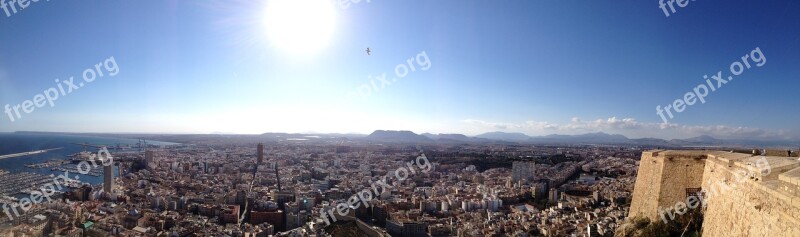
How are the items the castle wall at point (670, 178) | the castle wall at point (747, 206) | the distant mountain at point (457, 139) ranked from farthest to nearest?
the distant mountain at point (457, 139), the castle wall at point (670, 178), the castle wall at point (747, 206)

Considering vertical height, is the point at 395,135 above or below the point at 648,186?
above

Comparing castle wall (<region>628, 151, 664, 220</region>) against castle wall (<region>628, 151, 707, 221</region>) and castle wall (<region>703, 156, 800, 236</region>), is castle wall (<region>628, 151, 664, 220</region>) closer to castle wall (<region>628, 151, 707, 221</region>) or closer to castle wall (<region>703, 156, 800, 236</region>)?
castle wall (<region>628, 151, 707, 221</region>)

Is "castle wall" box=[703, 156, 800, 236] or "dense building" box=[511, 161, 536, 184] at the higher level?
"castle wall" box=[703, 156, 800, 236]

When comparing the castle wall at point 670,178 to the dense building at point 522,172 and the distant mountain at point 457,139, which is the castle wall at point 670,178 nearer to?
the dense building at point 522,172

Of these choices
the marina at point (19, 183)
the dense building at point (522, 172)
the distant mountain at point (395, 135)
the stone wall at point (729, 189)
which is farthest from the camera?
the distant mountain at point (395, 135)

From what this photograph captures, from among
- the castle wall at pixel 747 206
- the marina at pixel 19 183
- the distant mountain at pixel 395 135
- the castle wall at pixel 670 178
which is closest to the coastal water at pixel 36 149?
the marina at pixel 19 183

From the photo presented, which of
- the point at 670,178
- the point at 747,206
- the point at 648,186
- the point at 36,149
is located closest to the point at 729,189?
the point at 747,206

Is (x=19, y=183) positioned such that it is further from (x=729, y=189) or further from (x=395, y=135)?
(x=395, y=135)

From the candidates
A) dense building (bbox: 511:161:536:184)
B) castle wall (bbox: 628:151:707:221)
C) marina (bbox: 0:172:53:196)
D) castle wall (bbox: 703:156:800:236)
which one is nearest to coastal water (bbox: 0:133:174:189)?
marina (bbox: 0:172:53:196)

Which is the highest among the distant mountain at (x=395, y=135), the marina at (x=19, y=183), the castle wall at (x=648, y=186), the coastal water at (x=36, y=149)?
the distant mountain at (x=395, y=135)

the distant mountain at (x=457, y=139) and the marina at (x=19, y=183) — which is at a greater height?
the distant mountain at (x=457, y=139)

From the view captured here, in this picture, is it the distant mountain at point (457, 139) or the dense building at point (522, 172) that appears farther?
the distant mountain at point (457, 139)
